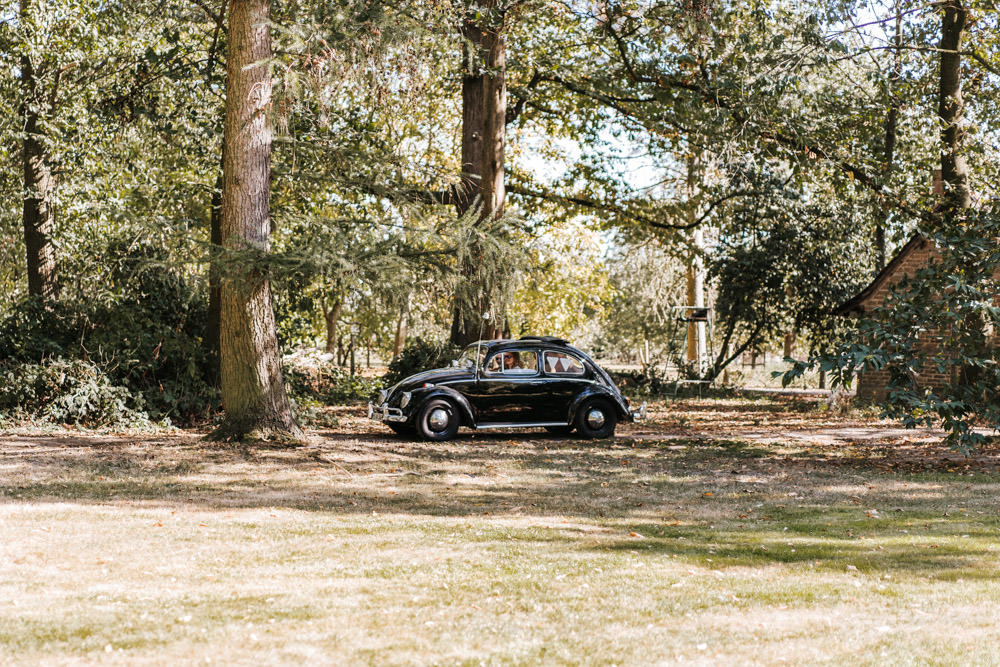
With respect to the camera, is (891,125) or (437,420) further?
(891,125)

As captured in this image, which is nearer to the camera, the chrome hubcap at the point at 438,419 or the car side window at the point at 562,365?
the chrome hubcap at the point at 438,419

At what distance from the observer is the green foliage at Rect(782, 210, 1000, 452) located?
11883mm

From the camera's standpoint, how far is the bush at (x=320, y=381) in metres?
20.3

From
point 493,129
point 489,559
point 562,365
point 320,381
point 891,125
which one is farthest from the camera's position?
point 891,125

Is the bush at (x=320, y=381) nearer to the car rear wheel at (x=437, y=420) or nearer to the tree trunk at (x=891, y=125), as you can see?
the car rear wheel at (x=437, y=420)

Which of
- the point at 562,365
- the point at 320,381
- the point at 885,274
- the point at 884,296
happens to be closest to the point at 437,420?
the point at 562,365

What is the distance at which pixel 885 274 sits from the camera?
74.1ft

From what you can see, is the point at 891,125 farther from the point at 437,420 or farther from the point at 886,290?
the point at 437,420

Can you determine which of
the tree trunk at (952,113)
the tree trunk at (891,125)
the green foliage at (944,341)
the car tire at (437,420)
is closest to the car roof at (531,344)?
the car tire at (437,420)

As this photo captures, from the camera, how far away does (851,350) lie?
12.0 meters

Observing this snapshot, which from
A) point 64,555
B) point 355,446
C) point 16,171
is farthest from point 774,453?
point 16,171

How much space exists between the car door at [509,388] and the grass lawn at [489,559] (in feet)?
6.79

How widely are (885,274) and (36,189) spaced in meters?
19.3

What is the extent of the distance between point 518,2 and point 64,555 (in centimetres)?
1403
